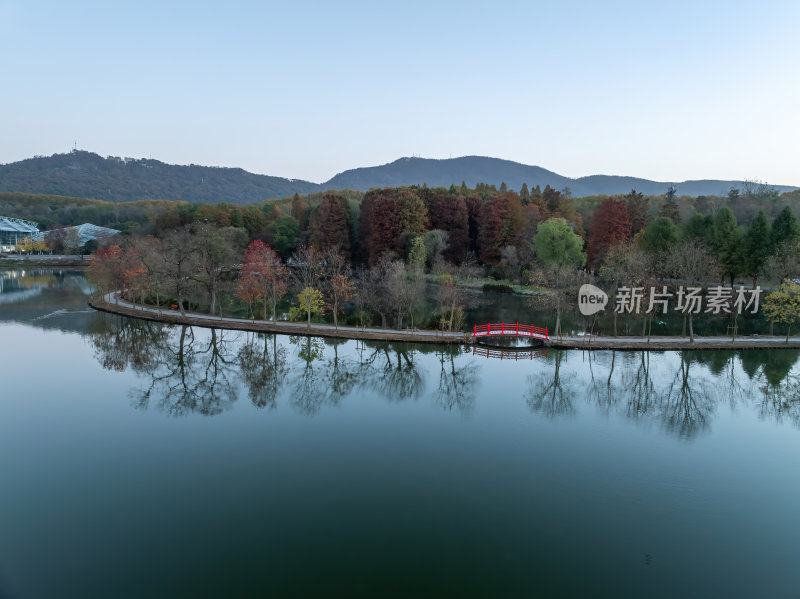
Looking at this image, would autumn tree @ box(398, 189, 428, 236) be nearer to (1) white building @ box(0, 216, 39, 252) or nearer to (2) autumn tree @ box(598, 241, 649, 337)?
(2) autumn tree @ box(598, 241, 649, 337)

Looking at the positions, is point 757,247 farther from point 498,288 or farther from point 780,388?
point 780,388

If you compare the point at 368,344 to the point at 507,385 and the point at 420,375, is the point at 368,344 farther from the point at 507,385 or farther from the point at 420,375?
the point at 507,385

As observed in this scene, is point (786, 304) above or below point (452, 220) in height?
below

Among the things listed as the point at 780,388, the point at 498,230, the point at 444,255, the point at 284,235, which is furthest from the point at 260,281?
the point at 284,235

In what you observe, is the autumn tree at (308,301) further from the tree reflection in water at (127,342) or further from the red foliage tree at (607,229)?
the red foliage tree at (607,229)

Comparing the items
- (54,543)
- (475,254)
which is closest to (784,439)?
(54,543)
